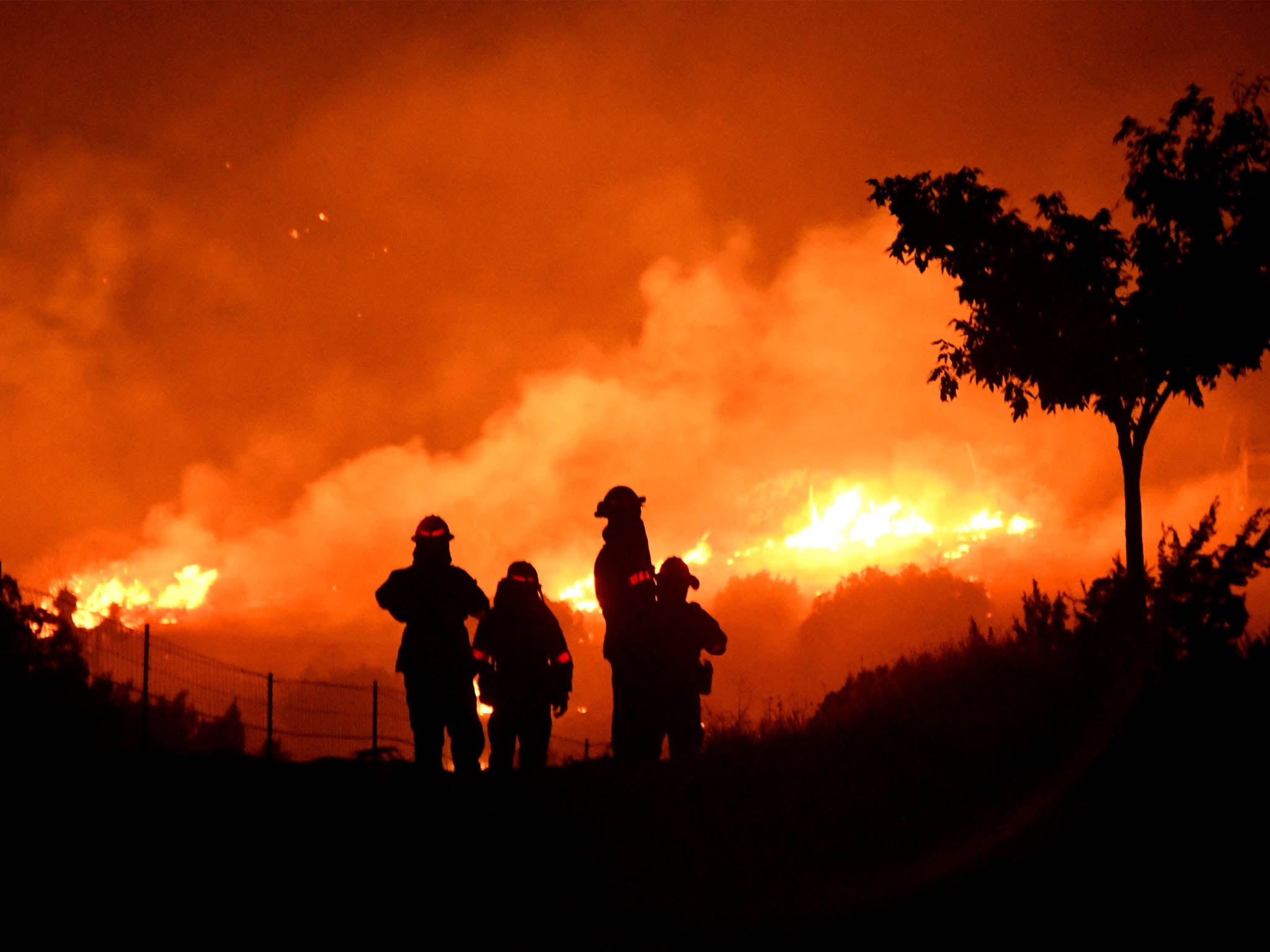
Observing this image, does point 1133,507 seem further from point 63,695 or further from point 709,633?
point 63,695

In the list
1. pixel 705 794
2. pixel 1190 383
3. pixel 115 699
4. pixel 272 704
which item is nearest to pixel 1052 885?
pixel 705 794

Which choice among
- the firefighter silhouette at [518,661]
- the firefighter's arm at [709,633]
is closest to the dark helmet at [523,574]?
the firefighter silhouette at [518,661]

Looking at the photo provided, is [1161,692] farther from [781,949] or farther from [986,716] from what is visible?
[781,949]

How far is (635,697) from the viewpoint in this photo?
343 inches

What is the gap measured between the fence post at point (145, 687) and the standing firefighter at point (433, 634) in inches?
248

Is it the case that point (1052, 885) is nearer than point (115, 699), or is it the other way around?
point (1052, 885)

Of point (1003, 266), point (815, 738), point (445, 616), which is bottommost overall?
point (815, 738)

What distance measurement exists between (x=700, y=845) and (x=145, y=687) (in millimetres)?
10313

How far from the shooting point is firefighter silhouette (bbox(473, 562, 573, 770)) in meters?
8.97

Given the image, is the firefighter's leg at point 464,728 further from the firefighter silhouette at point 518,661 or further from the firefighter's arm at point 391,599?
the firefighter's arm at point 391,599

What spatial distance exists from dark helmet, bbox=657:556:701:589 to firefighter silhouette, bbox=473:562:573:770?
A: 980 mm

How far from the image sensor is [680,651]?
8.91m

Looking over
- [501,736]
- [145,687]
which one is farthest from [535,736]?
[145,687]

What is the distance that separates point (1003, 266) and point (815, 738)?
726 cm
